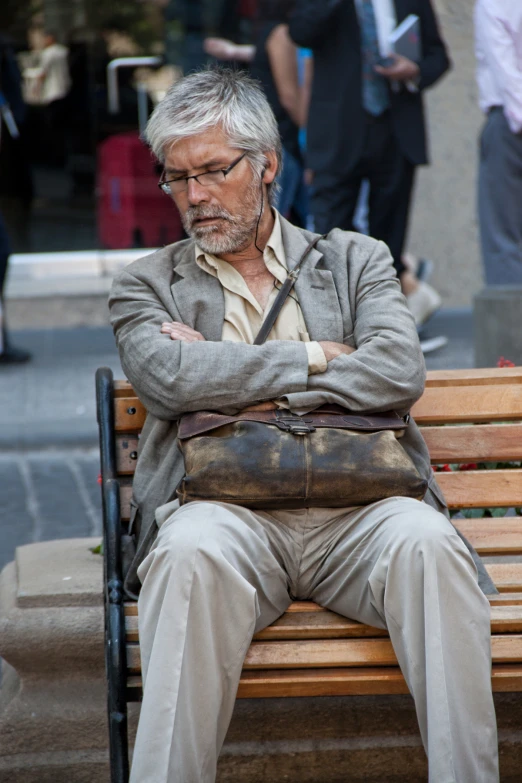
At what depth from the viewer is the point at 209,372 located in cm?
307

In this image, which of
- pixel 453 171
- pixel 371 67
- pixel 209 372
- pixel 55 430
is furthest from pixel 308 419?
pixel 453 171

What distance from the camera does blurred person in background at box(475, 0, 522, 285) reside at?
6.50 meters

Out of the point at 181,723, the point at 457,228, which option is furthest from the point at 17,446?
the point at 457,228

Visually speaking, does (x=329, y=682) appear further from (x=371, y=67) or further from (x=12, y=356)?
(x=12, y=356)

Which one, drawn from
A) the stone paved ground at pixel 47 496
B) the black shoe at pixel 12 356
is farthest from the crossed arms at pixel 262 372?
the black shoe at pixel 12 356

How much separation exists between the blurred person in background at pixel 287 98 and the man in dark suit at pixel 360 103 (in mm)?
560

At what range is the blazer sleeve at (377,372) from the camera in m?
3.10

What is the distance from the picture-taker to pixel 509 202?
267 inches

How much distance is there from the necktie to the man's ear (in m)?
3.68

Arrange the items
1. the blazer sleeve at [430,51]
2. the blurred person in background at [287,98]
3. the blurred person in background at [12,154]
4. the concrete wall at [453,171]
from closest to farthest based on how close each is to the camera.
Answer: the blazer sleeve at [430,51] → the blurred person in background at [287,98] → the blurred person in background at [12,154] → the concrete wall at [453,171]

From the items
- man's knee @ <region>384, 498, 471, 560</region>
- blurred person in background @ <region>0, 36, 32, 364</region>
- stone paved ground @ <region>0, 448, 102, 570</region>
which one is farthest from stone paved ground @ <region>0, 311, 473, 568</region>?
man's knee @ <region>384, 498, 471, 560</region>

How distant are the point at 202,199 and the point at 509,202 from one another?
149 inches

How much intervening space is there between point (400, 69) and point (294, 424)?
4492mm

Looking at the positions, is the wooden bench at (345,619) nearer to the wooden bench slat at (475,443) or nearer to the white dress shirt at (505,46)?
the wooden bench slat at (475,443)
